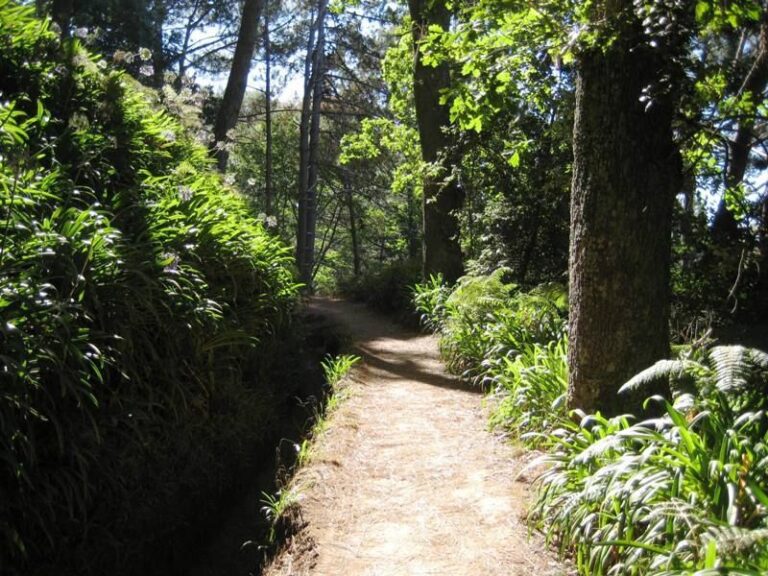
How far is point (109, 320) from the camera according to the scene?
3.79 metres

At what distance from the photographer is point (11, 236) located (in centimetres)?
362

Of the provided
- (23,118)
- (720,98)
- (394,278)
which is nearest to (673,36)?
(720,98)

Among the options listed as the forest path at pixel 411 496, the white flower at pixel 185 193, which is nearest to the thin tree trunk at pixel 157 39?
the white flower at pixel 185 193

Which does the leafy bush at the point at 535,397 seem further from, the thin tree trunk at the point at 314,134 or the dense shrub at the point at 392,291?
the thin tree trunk at the point at 314,134

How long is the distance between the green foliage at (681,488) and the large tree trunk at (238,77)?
878 cm

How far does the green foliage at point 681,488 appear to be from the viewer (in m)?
2.38

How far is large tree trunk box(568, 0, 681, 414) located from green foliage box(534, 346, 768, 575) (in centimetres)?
54

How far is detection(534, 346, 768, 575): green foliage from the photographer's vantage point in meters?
2.38

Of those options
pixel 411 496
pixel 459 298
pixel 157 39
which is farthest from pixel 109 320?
pixel 157 39

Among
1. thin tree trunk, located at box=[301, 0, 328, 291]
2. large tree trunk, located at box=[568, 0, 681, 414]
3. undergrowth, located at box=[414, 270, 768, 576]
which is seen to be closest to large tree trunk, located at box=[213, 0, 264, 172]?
large tree trunk, located at box=[568, 0, 681, 414]

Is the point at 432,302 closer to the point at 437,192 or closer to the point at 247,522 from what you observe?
A: the point at 437,192

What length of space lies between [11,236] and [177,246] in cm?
132

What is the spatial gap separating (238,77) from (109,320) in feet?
26.3

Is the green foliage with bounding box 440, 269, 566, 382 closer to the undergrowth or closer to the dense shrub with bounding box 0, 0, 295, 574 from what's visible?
the undergrowth
